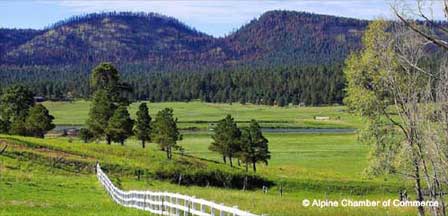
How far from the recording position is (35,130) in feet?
267

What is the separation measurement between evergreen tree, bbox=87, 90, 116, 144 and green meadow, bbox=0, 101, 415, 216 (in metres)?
3.83

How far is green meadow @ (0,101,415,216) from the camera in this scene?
3089 centimetres

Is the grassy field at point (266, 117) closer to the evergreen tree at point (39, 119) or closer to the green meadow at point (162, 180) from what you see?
the green meadow at point (162, 180)

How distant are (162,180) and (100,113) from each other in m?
23.5

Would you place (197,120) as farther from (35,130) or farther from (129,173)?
(129,173)

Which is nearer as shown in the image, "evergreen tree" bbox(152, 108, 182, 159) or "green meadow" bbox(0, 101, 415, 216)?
"green meadow" bbox(0, 101, 415, 216)

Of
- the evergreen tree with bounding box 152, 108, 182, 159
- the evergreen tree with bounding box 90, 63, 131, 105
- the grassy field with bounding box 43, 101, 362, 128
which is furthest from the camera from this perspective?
the grassy field with bounding box 43, 101, 362, 128

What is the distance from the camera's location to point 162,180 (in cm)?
5403

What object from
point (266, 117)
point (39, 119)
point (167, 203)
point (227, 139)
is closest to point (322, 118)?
point (266, 117)

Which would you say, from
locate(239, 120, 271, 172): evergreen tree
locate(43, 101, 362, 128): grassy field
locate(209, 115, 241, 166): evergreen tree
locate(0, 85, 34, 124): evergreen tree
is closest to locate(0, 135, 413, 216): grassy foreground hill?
locate(239, 120, 271, 172): evergreen tree

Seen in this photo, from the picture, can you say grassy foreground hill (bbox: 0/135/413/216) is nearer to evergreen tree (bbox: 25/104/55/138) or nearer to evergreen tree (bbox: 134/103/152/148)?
evergreen tree (bbox: 134/103/152/148)

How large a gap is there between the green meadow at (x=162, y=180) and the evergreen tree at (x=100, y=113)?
3826 millimetres

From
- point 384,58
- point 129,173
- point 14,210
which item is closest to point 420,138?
point 384,58

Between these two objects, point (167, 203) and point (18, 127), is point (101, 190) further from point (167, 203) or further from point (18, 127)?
point (18, 127)
